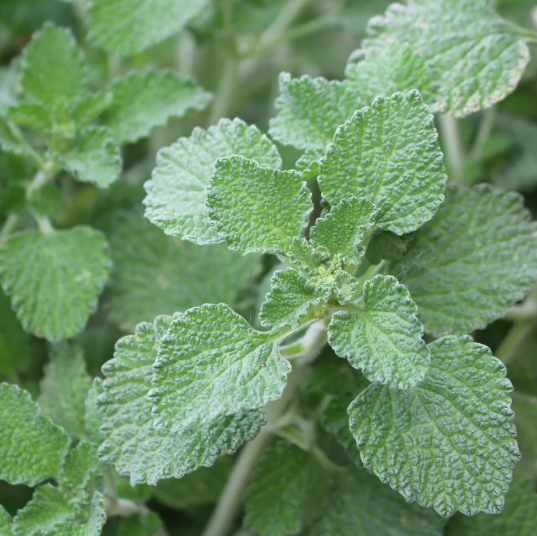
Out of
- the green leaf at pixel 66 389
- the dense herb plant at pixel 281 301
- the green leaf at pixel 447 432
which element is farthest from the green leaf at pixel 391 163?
the green leaf at pixel 66 389

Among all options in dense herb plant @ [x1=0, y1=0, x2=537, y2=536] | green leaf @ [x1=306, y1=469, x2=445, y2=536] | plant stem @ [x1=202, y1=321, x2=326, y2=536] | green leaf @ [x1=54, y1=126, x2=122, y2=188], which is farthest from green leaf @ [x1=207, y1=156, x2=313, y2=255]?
green leaf @ [x1=306, y1=469, x2=445, y2=536]

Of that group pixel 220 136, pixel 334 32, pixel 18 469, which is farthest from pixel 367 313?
pixel 334 32

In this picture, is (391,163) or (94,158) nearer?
(391,163)

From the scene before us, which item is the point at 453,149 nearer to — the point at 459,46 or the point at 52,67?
the point at 459,46

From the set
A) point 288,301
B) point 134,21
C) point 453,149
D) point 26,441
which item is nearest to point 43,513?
point 26,441

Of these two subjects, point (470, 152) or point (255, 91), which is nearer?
point (470, 152)

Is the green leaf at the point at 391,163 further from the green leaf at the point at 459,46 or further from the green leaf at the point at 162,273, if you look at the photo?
the green leaf at the point at 162,273

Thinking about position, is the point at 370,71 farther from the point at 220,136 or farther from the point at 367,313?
the point at 367,313
